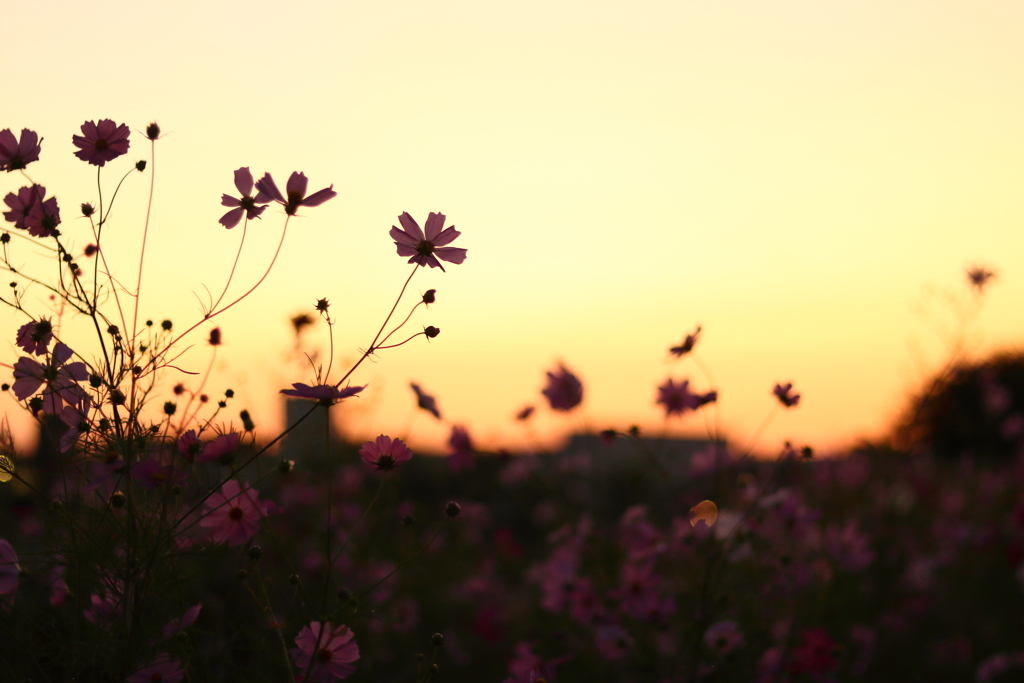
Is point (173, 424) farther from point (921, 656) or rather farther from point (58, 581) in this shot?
point (921, 656)

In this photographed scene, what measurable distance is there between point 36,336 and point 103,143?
1.03 feet

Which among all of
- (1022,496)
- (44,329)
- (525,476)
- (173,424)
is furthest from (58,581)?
(1022,496)

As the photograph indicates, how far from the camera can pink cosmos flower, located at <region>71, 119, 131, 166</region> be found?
1.19m

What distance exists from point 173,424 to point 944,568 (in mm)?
3882

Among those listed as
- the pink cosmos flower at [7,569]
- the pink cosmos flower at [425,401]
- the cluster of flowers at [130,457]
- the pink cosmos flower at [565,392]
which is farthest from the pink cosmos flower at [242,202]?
the pink cosmos flower at [565,392]

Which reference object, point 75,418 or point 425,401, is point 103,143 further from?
point 425,401

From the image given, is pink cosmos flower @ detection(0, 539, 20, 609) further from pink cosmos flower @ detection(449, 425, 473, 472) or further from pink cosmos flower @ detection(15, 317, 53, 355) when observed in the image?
pink cosmos flower @ detection(449, 425, 473, 472)

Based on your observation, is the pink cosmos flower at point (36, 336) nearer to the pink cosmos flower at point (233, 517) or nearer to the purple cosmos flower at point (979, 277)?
the pink cosmos flower at point (233, 517)

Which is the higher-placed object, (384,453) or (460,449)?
(460,449)

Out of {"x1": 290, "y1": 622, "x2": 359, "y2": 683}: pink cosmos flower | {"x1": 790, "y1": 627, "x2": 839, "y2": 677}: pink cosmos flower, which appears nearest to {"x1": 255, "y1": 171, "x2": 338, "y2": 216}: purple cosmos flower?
{"x1": 290, "y1": 622, "x2": 359, "y2": 683}: pink cosmos flower

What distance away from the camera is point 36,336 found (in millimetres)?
1121

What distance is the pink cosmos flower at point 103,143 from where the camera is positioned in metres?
1.19

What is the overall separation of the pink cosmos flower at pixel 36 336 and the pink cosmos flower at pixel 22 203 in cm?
15

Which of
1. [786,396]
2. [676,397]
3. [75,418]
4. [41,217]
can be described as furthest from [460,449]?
[41,217]
